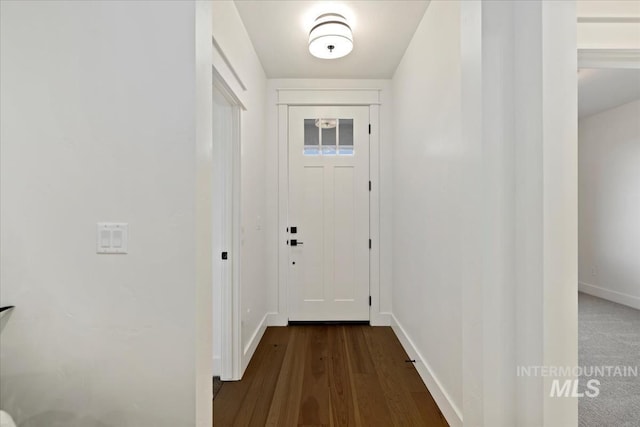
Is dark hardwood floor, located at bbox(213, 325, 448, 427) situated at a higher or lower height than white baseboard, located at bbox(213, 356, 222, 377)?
lower

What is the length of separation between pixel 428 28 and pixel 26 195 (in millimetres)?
2493

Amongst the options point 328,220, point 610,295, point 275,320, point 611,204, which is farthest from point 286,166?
point 610,295

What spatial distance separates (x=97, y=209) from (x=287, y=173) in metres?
2.32

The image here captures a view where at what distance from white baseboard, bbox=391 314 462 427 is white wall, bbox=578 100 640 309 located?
11.3 feet

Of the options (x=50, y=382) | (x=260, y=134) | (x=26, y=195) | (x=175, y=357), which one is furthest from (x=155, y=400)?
(x=260, y=134)

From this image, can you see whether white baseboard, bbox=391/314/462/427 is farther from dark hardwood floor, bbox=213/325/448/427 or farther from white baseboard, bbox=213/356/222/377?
white baseboard, bbox=213/356/222/377

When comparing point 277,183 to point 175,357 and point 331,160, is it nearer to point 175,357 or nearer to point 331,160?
point 331,160

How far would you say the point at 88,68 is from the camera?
3.98ft

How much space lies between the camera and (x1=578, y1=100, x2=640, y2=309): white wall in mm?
4047

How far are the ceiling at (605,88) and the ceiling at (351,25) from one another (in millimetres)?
2051

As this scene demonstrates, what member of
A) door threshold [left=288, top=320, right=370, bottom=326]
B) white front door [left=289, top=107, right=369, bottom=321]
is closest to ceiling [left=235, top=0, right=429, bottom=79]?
white front door [left=289, top=107, right=369, bottom=321]

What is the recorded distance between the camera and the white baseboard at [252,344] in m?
2.43

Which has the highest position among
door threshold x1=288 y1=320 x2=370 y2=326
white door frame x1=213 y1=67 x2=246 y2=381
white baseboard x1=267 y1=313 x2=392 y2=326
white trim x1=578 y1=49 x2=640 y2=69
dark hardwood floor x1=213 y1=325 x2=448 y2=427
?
white trim x1=578 y1=49 x2=640 y2=69

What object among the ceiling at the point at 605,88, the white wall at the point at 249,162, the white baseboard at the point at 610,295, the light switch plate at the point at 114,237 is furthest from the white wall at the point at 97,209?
the white baseboard at the point at 610,295
